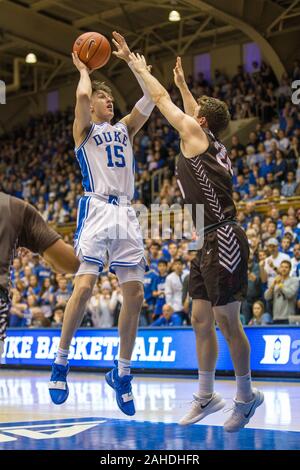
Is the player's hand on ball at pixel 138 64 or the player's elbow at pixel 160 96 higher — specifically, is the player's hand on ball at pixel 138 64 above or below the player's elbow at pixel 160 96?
above

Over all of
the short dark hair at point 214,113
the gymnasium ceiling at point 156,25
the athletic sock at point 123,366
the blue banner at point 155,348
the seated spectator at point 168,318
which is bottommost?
the athletic sock at point 123,366

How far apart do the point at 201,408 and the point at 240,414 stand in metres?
0.43

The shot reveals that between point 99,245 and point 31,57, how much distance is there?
18564 mm

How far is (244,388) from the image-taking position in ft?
19.9

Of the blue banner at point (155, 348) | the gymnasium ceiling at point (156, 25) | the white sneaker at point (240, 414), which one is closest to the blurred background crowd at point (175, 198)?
the blue banner at point (155, 348)

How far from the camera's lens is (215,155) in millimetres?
6242

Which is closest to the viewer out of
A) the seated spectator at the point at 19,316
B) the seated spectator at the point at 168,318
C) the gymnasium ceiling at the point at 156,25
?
the seated spectator at the point at 168,318

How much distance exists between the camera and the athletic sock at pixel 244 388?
6.05 metres

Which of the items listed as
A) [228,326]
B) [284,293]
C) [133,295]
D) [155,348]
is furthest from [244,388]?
[155,348]

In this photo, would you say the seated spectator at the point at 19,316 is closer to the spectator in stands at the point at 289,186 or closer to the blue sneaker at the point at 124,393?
the spectator in stands at the point at 289,186

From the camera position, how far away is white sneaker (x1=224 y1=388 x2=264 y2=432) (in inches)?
231

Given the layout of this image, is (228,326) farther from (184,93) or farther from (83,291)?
(184,93)

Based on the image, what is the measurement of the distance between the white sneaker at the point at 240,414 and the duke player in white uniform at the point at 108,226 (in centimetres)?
95

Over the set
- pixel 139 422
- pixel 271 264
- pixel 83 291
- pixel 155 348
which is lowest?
pixel 139 422
